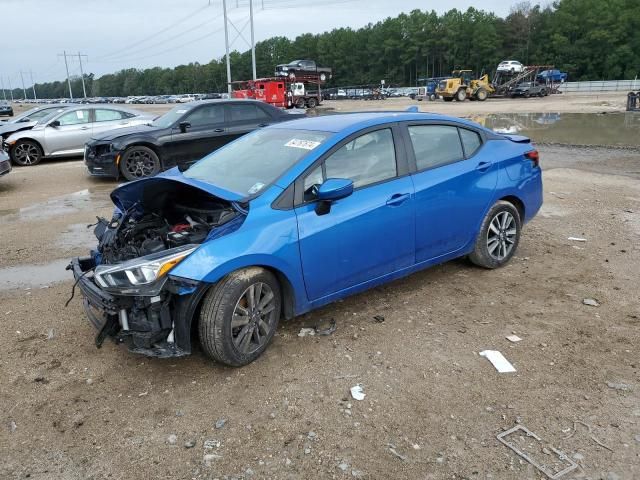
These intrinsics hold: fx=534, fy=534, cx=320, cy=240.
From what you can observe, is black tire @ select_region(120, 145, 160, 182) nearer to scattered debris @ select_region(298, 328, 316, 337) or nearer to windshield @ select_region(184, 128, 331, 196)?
windshield @ select_region(184, 128, 331, 196)

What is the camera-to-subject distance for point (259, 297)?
3.66 m

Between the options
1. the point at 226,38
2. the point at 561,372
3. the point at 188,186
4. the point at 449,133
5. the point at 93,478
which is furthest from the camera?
the point at 226,38

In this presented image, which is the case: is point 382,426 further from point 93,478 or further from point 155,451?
point 93,478

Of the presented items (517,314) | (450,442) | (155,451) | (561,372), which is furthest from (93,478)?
(517,314)

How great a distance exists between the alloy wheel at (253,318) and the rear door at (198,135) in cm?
771

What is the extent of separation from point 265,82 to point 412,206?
35.0 meters

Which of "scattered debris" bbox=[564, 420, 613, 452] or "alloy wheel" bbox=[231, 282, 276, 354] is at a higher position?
"alloy wheel" bbox=[231, 282, 276, 354]

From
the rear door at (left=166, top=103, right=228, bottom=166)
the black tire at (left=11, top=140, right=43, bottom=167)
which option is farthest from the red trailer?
the rear door at (left=166, top=103, right=228, bottom=166)

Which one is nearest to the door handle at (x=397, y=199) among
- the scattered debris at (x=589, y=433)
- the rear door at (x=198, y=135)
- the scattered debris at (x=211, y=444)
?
the scattered debris at (x=589, y=433)

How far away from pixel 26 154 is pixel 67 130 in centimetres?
117

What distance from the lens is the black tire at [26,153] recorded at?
13.5 meters

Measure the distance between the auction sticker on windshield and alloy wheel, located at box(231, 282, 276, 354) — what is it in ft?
3.90

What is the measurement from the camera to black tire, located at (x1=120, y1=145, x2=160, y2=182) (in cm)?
1066

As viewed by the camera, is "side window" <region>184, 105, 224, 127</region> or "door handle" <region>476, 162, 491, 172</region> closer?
"door handle" <region>476, 162, 491, 172</region>
